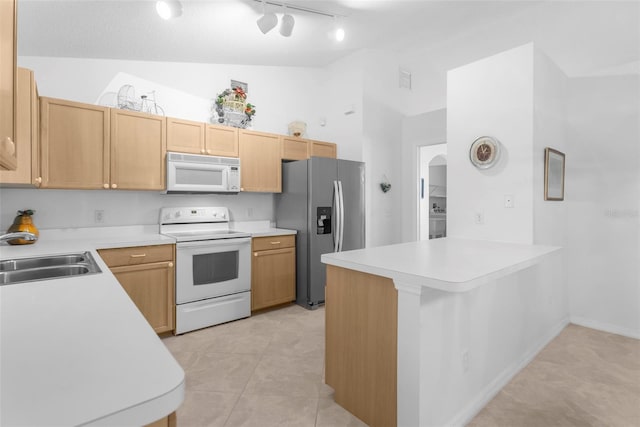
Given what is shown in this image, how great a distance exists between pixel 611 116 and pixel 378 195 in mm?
2520

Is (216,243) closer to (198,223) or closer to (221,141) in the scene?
(198,223)

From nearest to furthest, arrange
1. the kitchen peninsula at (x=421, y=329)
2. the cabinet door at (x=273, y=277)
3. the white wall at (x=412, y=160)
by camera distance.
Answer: the kitchen peninsula at (x=421, y=329) < the cabinet door at (x=273, y=277) < the white wall at (x=412, y=160)

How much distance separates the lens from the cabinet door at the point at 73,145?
2615mm

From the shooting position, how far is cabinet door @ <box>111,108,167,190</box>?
294 cm

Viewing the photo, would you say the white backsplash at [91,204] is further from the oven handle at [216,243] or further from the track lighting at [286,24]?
the track lighting at [286,24]

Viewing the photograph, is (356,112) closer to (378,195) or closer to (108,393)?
(378,195)

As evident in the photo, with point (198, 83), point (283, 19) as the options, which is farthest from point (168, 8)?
point (198, 83)

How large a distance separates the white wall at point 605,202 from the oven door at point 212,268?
11.0 feet

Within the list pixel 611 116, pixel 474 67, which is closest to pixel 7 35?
pixel 474 67

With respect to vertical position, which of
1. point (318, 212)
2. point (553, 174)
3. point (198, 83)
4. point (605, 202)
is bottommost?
point (318, 212)

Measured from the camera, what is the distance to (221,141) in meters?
3.58

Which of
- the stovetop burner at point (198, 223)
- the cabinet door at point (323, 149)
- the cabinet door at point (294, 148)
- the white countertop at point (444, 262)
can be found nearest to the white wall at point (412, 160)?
the cabinet door at point (323, 149)

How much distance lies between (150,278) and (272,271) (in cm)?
126

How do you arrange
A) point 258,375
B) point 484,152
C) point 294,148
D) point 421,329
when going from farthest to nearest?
point 294,148, point 484,152, point 258,375, point 421,329
